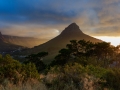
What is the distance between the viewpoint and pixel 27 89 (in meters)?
8.40

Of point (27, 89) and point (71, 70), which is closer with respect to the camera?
point (27, 89)

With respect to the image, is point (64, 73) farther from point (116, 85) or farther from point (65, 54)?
point (65, 54)

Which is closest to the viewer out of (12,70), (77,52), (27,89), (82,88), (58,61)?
(27,89)

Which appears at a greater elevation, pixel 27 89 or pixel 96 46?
pixel 96 46

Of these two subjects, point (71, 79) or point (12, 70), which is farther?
point (12, 70)

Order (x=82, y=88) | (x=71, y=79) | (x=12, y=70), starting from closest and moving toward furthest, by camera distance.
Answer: (x=82, y=88)
(x=71, y=79)
(x=12, y=70)

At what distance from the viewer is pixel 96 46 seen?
53156 millimetres

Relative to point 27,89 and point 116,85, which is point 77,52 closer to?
point 116,85

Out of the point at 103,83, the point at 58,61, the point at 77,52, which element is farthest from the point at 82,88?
the point at 77,52

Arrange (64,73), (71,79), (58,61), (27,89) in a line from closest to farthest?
(27,89) < (71,79) < (64,73) < (58,61)

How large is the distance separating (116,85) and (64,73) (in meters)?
2.79

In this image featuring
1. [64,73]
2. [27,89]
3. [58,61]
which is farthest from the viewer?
[58,61]

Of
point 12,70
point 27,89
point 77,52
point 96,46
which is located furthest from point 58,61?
point 27,89

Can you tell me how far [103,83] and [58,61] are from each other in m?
35.9
